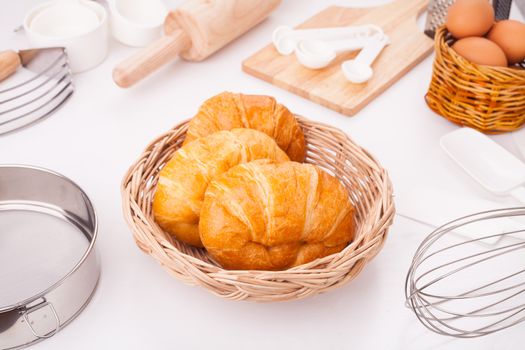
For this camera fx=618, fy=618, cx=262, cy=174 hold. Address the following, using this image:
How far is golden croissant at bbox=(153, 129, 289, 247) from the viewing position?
0.74m

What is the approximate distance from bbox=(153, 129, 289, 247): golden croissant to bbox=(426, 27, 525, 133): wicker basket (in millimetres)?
380

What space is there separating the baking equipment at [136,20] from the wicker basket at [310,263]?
16.9 inches

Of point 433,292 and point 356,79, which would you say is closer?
point 433,292

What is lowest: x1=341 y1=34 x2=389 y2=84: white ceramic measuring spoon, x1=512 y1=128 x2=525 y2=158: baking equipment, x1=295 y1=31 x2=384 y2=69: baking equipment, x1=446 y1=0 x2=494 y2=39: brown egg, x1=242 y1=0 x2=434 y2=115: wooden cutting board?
x1=512 y1=128 x2=525 y2=158: baking equipment

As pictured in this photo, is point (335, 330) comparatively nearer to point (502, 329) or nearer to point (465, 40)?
point (502, 329)

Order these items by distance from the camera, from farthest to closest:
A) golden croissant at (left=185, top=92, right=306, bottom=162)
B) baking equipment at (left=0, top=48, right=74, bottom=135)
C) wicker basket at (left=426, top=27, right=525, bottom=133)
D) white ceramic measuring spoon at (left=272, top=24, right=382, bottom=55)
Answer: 1. white ceramic measuring spoon at (left=272, top=24, right=382, bottom=55)
2. baking equipment at (left=0, top=48, right=74, bottom=135)
3. wicker basket at (left=426, top=27, right=525, bottom=133)
4. golden croissant at (left=185, top=92, right=306, bottom=162)

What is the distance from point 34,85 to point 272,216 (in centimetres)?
67

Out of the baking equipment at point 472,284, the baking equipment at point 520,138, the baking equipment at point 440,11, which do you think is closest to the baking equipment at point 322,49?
the baking equipment at point 440,11

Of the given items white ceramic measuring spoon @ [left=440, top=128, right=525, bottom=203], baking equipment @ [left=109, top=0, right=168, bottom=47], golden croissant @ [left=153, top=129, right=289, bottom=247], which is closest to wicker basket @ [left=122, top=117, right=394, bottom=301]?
golden croissant @ [left=153, top=129, right=289, bottom=247]

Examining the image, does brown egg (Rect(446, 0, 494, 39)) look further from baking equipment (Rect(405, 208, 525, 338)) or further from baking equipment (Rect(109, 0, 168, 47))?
baking equipment (Rect(109, 0, 168, 47))

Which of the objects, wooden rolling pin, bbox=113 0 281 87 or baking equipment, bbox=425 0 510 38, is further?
baking equipment, bbox=425 0 510 38

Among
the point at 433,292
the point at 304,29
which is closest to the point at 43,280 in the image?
the point at 433,292

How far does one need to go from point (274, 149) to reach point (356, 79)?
15.4 inches

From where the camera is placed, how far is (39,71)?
1147 millimetres
